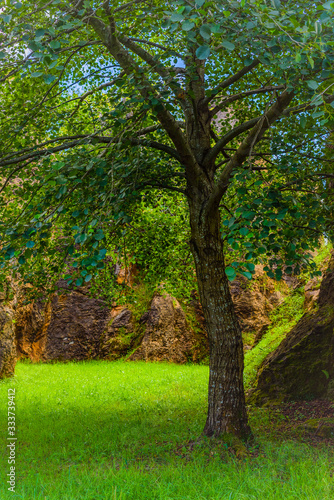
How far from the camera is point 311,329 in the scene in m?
9.38

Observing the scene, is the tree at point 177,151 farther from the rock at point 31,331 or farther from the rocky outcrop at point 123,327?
the rock at point 31,331

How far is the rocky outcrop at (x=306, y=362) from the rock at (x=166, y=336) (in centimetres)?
870

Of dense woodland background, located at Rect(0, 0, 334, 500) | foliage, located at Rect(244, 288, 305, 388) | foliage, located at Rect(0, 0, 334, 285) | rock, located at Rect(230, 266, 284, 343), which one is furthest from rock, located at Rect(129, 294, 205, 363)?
foliage, located at Rect(0, 0, 334, 285)

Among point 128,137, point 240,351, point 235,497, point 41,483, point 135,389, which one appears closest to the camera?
point 235,497

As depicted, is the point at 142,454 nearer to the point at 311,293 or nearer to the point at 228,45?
the point at 228,45

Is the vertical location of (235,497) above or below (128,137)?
below

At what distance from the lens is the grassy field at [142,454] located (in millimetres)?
4801

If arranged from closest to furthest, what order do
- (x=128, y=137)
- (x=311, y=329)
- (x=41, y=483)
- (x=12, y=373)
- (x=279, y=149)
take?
1. (x=41, y=483)
2. (x=128, y=137)
3. (x=279, y=149)
4. (x=311, y=329)
5. (x=12, y=373)

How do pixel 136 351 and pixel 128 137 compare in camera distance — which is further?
pixel 136 351

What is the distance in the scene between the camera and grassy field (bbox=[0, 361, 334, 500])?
480 cm

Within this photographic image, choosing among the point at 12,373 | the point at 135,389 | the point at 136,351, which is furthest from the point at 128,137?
the point at 136,351

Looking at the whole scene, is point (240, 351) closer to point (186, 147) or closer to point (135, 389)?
point (186, 147)

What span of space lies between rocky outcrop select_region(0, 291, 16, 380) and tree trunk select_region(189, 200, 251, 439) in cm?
1007

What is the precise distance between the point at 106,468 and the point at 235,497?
2263 millimetres
